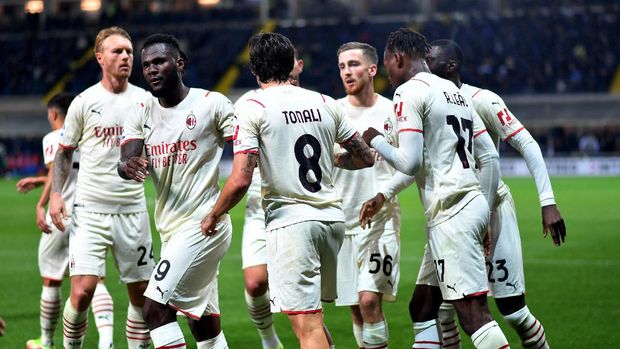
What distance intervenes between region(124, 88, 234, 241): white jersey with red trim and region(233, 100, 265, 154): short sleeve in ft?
2.20

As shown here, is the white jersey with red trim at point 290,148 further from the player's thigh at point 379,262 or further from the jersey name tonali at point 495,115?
the player's thigh at point 379,262

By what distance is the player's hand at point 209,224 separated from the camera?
18.6 ft

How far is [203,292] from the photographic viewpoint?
621 cm

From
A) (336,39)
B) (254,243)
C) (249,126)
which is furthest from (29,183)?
(336,39)

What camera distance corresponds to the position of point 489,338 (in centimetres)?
579

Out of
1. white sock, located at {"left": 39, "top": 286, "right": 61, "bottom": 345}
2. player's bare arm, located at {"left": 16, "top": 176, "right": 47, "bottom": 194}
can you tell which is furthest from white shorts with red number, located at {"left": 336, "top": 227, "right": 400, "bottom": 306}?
player's bare arm, located at {"left": 16, "top": 176, "right": 47, "bottom": 194}

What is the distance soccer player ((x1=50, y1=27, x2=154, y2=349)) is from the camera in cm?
730

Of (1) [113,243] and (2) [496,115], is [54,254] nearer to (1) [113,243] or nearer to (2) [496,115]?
(1) [113,243]

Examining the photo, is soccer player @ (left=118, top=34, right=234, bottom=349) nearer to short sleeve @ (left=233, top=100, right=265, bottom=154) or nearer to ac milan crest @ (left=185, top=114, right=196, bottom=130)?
ac milan crest @ (left=185, top=114, right=196, bottom=130)

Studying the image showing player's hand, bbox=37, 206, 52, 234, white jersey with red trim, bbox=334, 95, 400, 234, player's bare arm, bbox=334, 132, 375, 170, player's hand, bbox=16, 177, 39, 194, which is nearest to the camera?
player's bare arm, bbox=334, 132, 375, 170

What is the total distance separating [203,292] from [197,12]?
41.9 meters

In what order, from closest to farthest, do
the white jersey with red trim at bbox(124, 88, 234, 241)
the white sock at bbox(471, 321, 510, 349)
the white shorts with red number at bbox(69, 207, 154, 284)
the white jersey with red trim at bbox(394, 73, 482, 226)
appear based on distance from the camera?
the white sock at bbox(471, 321, 510, 349) < the white jersey with red trim at bbox(394, 73, 482, 226) < the white jersey with red trim at bbox(124, 88, 234, 241) < the white shorts with red number at bbox(69, 207, 154, 284)

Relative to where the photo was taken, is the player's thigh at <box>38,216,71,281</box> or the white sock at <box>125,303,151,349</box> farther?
the player's thigh at <box>38,216,71,281</box>

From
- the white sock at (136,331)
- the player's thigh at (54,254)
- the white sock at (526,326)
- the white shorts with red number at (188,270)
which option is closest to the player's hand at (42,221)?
the player's thigh at (54,254)
